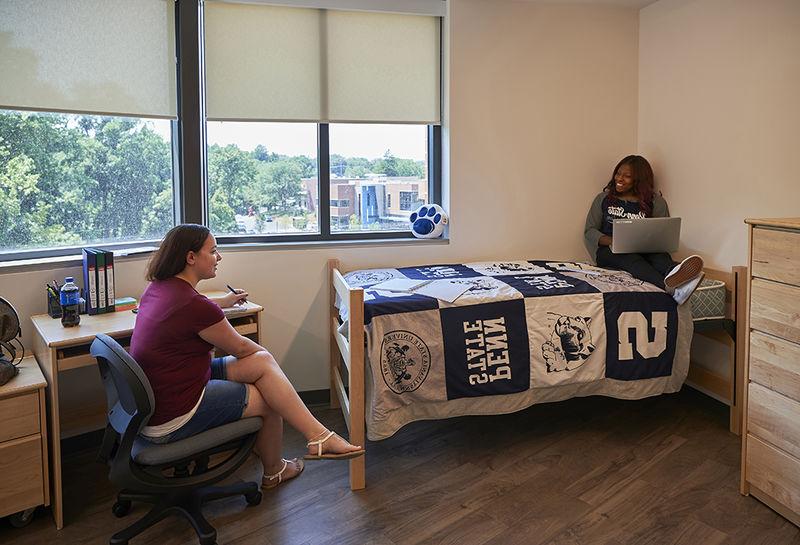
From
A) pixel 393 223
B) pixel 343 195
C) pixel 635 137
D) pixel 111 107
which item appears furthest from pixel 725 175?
pixel 111 107

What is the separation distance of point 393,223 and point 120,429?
84.2 inches

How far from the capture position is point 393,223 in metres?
3.92

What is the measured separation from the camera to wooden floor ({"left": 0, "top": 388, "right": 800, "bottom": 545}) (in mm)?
2365

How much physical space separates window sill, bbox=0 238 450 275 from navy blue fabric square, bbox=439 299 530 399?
974 millimetres

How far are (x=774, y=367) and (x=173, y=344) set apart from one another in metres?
2.15

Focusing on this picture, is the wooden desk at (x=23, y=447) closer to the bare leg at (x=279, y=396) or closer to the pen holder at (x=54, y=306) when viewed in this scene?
the pen holder at (x=54, y=306)

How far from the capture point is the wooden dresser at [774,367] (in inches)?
90.8

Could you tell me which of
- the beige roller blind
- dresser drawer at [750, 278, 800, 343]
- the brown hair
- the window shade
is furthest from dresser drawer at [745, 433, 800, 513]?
the beige roller blind

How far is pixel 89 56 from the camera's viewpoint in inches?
119

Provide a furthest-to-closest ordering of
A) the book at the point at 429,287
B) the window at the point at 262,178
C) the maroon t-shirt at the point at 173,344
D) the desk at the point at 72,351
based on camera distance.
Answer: the window at the point at 262,178 < the book at the point at 429,287 < the desk at the point at 72,351 < the maroon t-shirt at the point at 173,344

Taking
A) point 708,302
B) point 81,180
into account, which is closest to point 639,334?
→ point 708,302

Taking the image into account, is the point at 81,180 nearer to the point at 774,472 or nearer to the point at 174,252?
the point at 174,252

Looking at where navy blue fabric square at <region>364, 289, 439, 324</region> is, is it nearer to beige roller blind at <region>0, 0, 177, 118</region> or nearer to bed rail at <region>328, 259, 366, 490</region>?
bed rail at <region>328, 259, 366, 490</region>

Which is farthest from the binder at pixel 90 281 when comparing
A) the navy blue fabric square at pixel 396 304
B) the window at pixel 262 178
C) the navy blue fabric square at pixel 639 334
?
the navy blue fabric square at pixel 639 334
